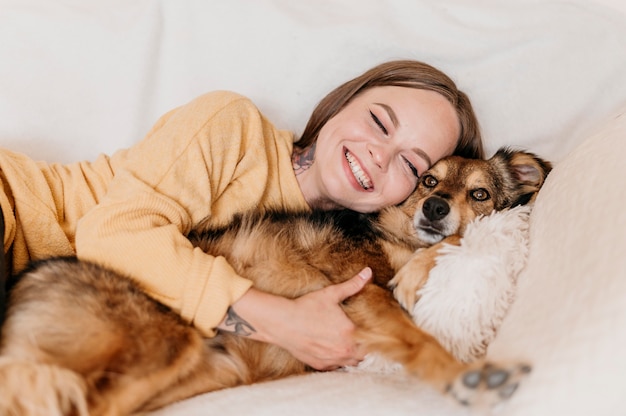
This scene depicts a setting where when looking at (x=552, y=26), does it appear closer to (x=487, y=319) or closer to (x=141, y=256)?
(x=487, y=319)

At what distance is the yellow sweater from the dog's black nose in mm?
535

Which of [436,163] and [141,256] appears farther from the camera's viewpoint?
[436,163]

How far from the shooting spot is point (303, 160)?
242 cm

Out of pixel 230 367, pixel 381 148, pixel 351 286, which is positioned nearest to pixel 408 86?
pixel 381 148

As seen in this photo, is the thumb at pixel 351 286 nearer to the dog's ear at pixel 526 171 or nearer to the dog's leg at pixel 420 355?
the dog's leg at pixel 420 355

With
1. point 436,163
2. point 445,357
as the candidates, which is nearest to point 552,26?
point 436,163

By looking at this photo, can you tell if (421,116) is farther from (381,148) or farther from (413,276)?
(413,276)

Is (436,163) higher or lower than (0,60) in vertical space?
higher

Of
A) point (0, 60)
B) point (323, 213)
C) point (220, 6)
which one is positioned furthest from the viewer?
point (220, 6)

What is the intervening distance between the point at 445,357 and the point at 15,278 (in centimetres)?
130

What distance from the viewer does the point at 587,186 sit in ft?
5.36

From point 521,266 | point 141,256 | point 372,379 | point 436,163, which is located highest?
point 436,163

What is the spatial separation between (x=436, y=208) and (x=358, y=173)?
0.32m

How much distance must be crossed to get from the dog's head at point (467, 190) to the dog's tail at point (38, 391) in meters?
1.29
